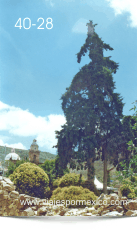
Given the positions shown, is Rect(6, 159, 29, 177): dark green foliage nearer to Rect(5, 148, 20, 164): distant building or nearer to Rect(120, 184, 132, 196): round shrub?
Rect(5, 148, 20, 164): distant building

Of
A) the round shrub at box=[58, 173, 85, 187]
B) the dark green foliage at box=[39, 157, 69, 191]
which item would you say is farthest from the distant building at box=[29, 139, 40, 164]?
the round shrub at box=[58, 173, 85, 187]

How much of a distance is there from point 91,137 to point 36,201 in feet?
8.37

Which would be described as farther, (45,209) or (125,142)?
(125,142)

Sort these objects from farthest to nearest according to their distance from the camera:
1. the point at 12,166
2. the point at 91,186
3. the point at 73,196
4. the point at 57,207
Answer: the point at 12,166 → the point at 91,186 → the point at 73,196 → the point at 57,207

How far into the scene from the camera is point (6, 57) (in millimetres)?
7934

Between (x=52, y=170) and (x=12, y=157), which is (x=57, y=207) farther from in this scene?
(x=12, y=157)

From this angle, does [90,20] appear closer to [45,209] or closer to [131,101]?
[131,101]

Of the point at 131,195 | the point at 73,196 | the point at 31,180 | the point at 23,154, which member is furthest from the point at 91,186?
the point at 23,154

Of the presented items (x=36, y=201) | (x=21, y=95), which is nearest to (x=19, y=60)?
(x=21, y=95)

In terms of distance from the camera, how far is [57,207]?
7.07 m

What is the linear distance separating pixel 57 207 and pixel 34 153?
6.01ft

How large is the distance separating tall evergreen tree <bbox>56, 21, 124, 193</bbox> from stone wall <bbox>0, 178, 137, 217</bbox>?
729 millimetres

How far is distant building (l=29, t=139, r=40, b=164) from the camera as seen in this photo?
754 cm

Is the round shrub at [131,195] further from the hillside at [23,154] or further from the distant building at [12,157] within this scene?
the distant building at [12,157]
